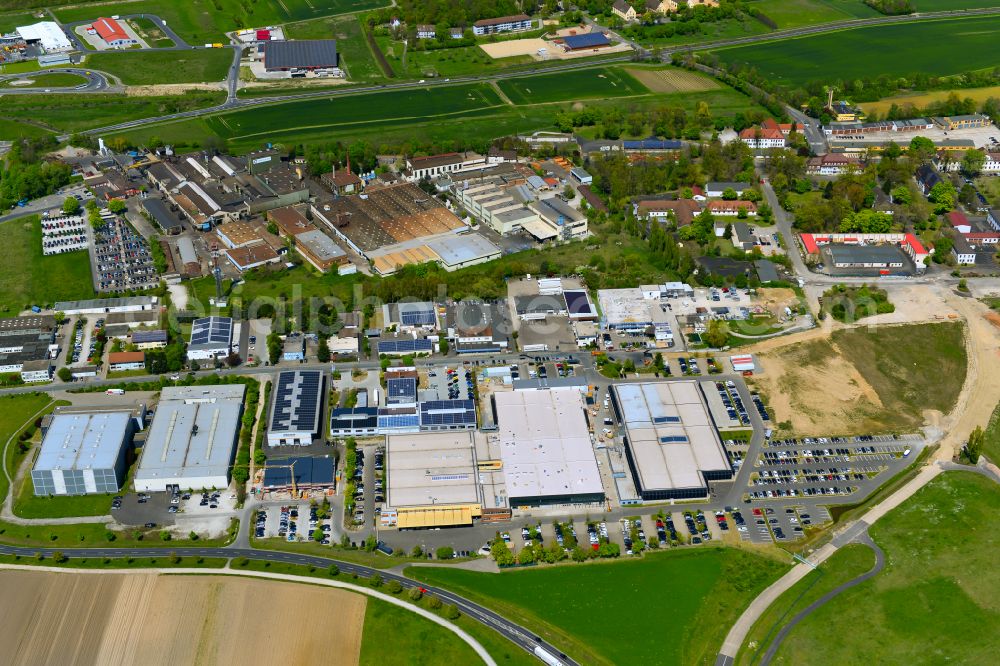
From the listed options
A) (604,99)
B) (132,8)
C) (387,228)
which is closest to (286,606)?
(387,228)

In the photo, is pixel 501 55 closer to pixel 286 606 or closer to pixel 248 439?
pixel 248 439

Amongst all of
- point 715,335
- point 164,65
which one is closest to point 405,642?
point 715,335

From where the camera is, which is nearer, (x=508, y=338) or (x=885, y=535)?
(x=885, y=535)

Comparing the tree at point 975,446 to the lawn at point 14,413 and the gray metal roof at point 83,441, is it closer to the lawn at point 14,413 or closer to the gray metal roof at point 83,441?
the gray metal roof at point 83,441

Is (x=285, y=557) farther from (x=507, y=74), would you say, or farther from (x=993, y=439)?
(x=507, y=74)

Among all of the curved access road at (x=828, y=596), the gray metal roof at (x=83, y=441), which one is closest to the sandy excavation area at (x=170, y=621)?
the gray metal roof at (x=83, y=441)

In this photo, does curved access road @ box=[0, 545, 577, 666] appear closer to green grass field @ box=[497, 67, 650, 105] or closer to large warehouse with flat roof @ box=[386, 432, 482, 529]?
large warehouse with flat roof @ box=[386, 432, 482, 529]
